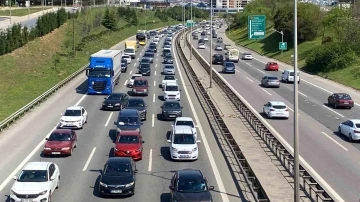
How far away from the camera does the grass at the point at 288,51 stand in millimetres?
65062

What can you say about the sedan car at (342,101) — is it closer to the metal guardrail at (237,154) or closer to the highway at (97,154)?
the metal guardrail at (237,154)

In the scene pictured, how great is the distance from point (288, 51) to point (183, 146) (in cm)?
6717

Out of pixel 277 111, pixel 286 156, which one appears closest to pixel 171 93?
pixel 277 111

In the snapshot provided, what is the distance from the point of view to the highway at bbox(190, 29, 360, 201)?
2696 centimetres

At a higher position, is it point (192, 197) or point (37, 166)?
point (37, 166)

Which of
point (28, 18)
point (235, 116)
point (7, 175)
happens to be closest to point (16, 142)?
point (7, 175)

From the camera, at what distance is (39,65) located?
230 ft

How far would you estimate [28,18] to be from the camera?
4975 inches

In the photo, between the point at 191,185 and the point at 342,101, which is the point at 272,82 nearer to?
the point at 342,101

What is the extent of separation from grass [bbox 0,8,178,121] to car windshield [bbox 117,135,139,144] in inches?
Result: 537

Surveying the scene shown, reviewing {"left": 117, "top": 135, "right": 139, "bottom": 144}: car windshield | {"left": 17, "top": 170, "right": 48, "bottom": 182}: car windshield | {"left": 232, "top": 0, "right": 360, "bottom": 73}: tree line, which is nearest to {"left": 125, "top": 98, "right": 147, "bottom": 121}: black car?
{"left": 117, "top": 135, "right": 139, "bottom": 144}: car windshield

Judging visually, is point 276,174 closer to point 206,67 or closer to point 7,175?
point 7,175

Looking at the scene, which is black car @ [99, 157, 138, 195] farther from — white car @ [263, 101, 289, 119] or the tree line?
the tree line

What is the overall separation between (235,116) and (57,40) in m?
59.2
